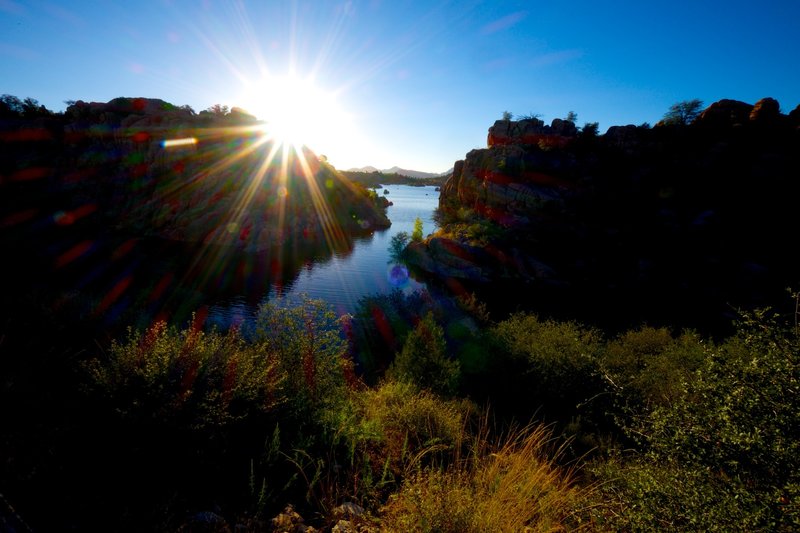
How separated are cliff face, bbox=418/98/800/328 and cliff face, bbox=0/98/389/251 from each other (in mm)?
33211

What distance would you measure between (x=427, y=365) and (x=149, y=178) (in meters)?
70.5

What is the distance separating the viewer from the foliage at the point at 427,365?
34.5ft

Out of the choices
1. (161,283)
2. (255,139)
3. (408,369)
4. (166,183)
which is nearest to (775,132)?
(408,369)

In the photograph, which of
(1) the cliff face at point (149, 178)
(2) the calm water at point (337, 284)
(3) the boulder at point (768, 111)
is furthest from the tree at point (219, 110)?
(3) the boulder at point (768, 111)

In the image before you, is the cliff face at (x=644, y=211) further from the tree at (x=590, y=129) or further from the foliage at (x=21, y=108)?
the foliage at (x=21, y=108)

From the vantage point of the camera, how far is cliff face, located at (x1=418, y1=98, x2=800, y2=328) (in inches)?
1443

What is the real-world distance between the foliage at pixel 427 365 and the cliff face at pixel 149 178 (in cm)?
4699

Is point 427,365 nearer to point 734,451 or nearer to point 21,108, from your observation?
point 734,451

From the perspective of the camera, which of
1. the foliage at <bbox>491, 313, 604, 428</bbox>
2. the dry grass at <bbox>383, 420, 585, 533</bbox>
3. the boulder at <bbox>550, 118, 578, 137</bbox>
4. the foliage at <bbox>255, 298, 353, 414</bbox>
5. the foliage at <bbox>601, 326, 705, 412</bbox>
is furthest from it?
the boulder at <bbox>550, 118, 578, 137</bbox>

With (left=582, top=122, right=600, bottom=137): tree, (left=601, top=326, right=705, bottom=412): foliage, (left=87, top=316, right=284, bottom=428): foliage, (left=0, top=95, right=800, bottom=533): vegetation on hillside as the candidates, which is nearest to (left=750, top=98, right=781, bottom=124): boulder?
(left=582, top=122, right=600, bottom=137): tree

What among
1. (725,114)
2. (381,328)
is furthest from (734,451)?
(725,114)

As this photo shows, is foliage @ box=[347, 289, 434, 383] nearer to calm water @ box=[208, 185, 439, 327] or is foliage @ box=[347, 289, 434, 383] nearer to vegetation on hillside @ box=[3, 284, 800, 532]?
calm water @ box=[208, 185, 439, 327]

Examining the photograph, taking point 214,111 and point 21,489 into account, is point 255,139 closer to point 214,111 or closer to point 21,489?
point 214,111

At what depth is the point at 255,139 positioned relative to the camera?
72.1m
